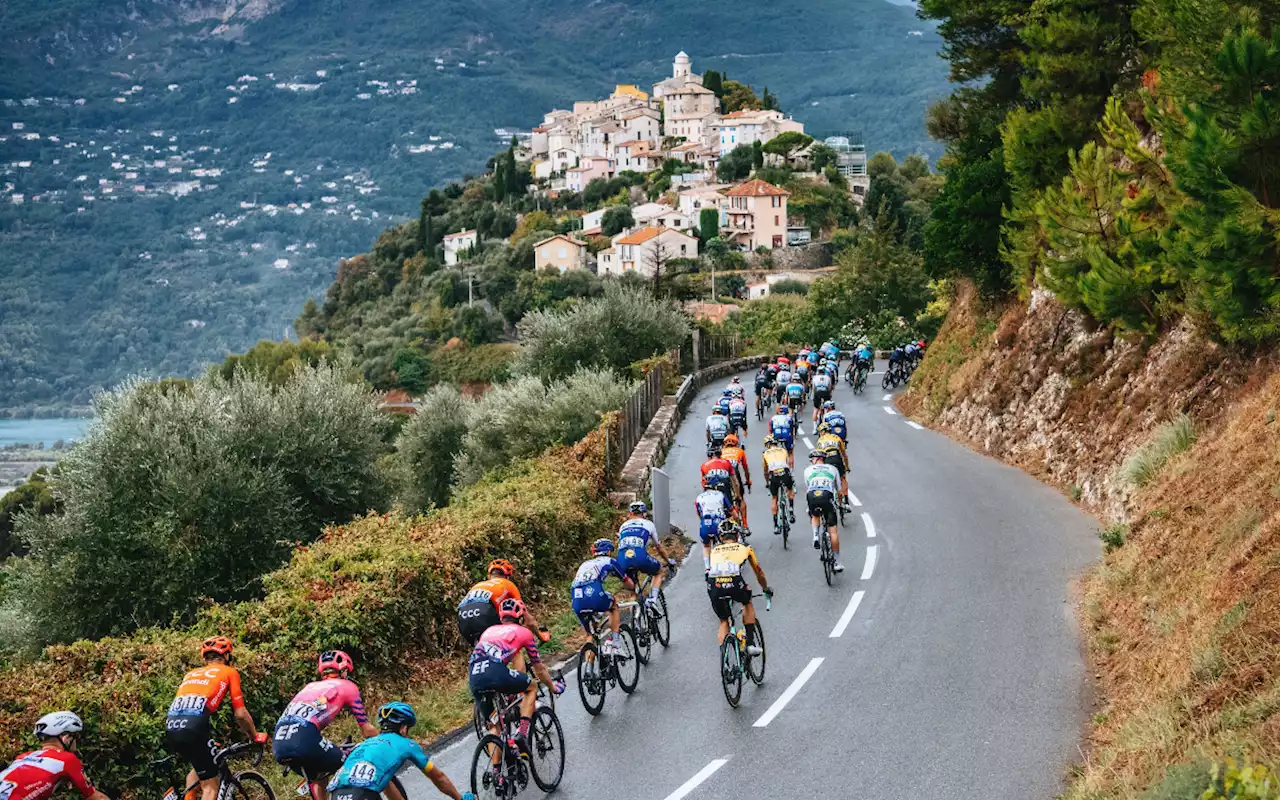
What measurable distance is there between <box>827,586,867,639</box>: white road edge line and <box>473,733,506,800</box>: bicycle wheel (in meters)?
5.59

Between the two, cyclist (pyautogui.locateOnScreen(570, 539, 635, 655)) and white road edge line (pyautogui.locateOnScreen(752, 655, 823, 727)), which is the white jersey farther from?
cyclist (pyautogui.locateOnScreen(570, 539, 635, 655))

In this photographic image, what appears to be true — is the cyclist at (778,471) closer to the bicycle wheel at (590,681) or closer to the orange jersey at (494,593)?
the bicycle wheel at (590,681)

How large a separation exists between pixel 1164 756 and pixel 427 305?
4840 inches

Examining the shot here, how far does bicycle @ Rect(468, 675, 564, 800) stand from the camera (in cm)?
921

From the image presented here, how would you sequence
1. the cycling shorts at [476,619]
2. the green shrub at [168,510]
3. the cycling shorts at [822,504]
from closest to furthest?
the cycling shorts at [476,619]
the cycling shorts at [822,504]
the green shrub at [168,510]

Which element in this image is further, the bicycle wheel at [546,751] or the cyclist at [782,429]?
the cyclist at [782,429]

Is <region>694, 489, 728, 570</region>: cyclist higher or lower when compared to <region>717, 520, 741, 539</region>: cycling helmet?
lower

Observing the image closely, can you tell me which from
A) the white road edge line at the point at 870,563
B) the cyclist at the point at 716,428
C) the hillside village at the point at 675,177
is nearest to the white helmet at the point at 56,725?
the white road edge line at the point at 870,563

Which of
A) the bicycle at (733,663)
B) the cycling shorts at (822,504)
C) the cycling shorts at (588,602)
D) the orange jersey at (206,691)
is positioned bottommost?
the cycling shorts at (822,504)

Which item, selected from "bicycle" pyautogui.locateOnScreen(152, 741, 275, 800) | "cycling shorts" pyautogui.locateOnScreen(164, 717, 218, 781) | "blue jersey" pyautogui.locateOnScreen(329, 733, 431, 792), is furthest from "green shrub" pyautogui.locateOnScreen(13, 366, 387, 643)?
"blue jersey" pyautogui.locateOnScreen(329, 733, 431, 792)

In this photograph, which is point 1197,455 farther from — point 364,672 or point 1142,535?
point 364,672

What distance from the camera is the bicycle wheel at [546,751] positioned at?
382 inches

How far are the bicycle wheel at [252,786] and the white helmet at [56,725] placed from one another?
1545 millimetres

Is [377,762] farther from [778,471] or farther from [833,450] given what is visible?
[833,450]
